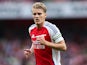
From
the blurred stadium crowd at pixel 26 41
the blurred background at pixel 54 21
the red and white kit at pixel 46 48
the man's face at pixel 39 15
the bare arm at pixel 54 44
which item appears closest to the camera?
the bare arm at pixel 54 44

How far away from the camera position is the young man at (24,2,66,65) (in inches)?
272

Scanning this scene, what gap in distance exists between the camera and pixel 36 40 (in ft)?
23.1

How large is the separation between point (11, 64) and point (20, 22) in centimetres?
338

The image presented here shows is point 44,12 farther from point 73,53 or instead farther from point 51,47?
point 73,53

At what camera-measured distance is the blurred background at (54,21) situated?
16.7 meters

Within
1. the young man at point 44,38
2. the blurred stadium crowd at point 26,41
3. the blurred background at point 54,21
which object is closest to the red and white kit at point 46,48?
the young man at point 44,38

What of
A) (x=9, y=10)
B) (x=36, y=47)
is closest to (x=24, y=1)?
(x=9, y=10)

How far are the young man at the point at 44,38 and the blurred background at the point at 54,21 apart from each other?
29.2ft

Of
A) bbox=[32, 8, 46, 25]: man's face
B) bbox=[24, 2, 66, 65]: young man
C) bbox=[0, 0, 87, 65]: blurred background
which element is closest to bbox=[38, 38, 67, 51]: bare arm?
bbox=[24, 2, 66, 65]: young man

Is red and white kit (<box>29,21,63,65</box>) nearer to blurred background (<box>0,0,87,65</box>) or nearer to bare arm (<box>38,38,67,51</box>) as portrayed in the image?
bare arm (<box>38,38,67,51</box>)

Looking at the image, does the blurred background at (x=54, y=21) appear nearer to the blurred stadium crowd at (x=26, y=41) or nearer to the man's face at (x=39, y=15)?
the blurred stadium crowd at (x=26, y=41)

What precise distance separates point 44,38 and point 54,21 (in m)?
11.7

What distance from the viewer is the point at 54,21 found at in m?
18.7

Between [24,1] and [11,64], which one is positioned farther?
[24,1]
